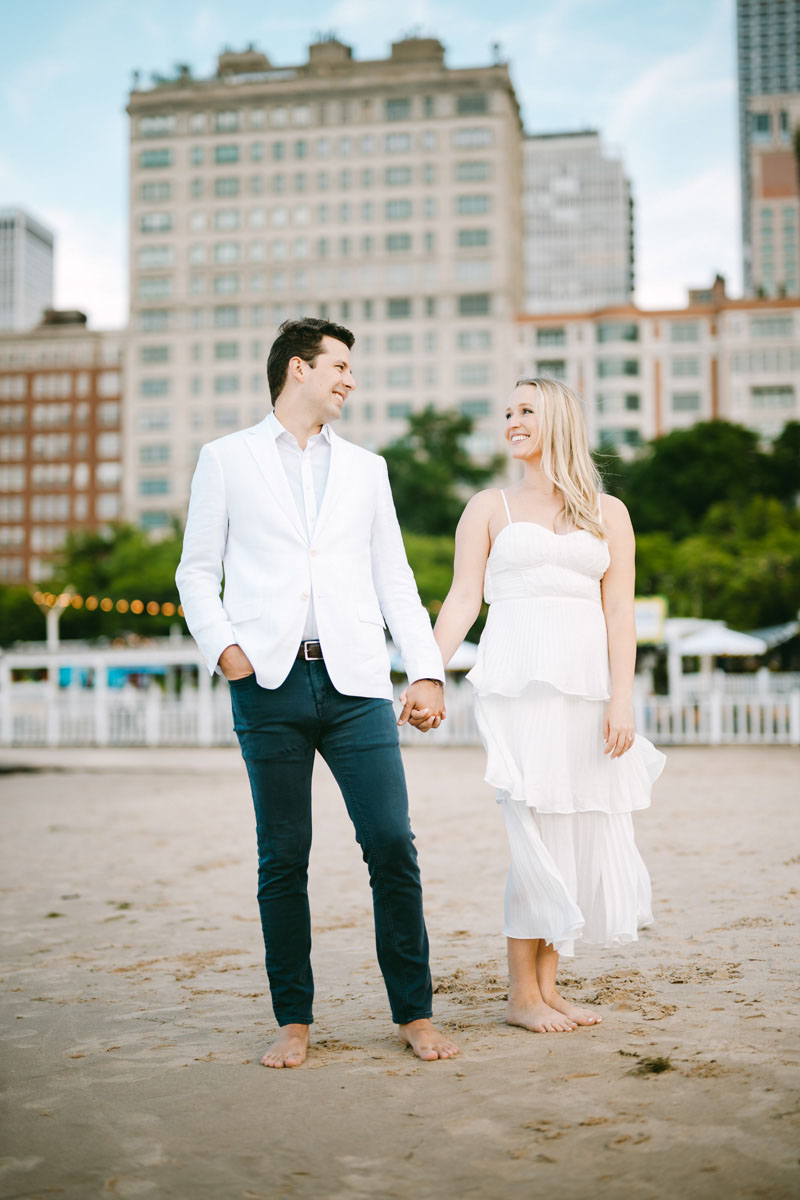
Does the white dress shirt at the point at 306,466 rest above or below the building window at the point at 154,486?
below

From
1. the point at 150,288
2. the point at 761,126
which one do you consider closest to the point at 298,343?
the point at 150,288

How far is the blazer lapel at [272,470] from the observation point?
130 inches

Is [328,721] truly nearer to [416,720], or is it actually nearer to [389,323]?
[416,720]

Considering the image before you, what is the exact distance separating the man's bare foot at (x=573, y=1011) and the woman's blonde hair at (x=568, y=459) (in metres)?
1.34

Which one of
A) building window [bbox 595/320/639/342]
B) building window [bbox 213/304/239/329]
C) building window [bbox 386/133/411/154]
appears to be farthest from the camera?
building window [bbox 213/304/239/329]

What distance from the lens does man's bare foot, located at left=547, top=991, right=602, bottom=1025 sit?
11.1ft

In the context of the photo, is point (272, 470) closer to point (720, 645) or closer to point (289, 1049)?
point (289, 1049)

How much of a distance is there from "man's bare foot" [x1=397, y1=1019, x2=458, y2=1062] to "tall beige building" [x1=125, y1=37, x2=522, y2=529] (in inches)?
2923

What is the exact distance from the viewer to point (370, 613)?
332 centimetres

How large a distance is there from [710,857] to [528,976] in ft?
12.0

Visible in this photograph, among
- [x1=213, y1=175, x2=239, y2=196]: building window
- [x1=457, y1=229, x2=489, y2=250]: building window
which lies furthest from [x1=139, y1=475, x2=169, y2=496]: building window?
[x1=457, y1=229, x2=489, y2=250]: building window

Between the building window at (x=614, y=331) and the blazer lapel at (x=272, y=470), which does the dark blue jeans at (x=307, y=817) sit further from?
the building window at (x=614, y=331)

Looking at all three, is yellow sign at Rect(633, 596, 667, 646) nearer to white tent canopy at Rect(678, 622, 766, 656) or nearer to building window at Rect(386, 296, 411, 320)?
white tent canopy at Rect(678, 622, 766, 656)

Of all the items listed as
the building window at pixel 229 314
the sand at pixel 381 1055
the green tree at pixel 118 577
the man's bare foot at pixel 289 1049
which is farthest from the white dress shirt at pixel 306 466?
the building window at pixel 229 314
